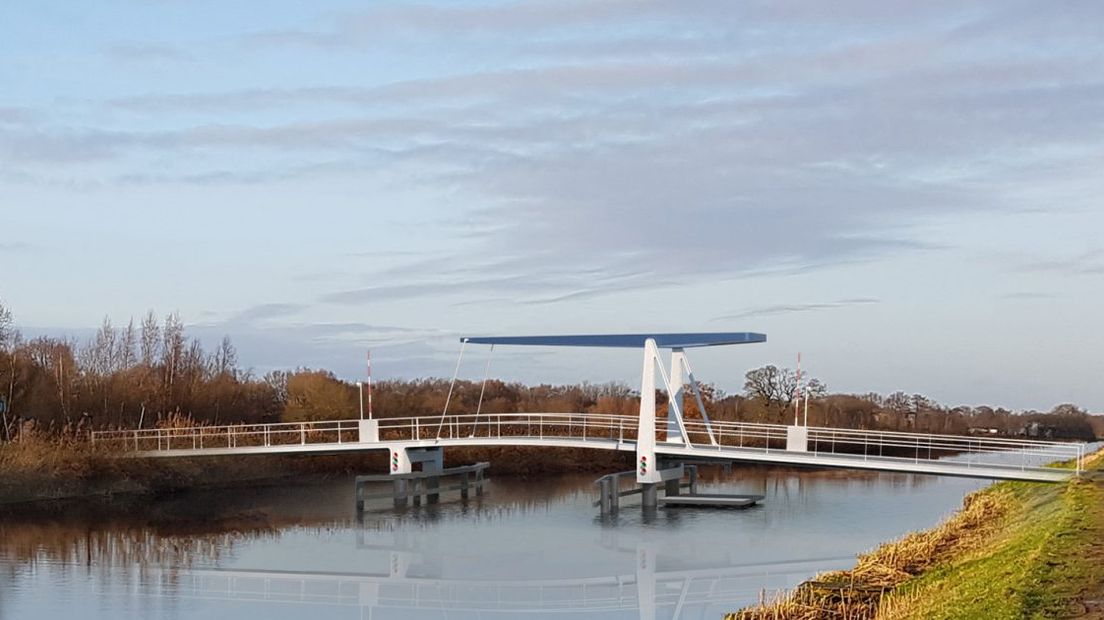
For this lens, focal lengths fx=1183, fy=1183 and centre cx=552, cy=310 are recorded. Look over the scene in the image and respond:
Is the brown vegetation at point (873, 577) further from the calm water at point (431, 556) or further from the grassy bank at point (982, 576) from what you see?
the calm water at point (431, 556)

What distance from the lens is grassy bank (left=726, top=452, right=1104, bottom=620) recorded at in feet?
37.4

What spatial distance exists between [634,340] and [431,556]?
28.3 ft

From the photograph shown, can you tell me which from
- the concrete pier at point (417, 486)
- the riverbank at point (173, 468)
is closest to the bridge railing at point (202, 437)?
the riverbank at point (173, 468)

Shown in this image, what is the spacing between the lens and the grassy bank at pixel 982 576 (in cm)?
1139

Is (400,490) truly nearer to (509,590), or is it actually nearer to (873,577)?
(509,590)

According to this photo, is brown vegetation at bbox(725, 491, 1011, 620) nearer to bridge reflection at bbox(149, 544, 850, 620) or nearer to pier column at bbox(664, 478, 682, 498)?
bridge reflection at bbox(149, 544, 850, 620)

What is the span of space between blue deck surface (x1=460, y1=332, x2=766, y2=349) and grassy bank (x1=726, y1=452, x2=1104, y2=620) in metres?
7.89

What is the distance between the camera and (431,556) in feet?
74.8

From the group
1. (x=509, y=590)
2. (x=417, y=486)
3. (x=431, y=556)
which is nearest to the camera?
(x=509, y=590)

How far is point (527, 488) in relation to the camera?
36.8 metres

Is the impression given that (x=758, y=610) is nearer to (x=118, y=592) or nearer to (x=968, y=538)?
(x=968, y=538)

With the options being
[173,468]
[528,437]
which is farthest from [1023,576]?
[173,468]

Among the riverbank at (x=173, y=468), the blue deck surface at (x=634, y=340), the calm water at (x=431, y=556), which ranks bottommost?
the calm water at (x=431, y=556)

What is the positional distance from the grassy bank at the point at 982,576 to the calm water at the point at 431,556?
2.11m
